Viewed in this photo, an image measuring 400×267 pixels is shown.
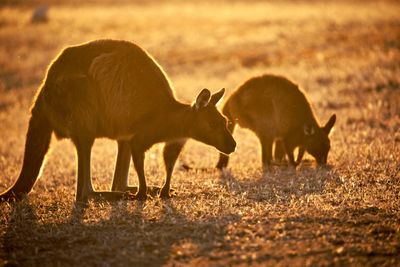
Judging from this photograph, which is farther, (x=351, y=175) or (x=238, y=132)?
(x=238, y=132)

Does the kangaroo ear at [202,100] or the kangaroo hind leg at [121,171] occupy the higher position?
the kangaroo ear at [202,100]

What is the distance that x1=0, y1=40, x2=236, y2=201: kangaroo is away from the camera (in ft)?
25.1

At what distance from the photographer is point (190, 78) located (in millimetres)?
20578

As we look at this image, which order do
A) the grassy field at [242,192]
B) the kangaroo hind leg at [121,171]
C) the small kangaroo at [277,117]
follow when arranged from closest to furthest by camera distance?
the grassy field at [242,192] → the kangaroo hind leg at [121,171] → the small kangaroo at [277,117]

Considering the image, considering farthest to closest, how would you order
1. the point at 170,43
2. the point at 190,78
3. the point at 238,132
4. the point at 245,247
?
the point at 170,43 < the point at 190,78 < the point at 238,132 < the point at 245,247

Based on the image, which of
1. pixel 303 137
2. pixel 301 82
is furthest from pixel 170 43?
pixel 303 137

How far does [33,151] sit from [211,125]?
210cm

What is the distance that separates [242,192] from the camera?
7.74 m

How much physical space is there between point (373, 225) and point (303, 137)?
14.5ft

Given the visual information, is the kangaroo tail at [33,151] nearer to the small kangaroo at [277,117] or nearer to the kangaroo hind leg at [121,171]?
the kangaroo hind leg at [121,171]

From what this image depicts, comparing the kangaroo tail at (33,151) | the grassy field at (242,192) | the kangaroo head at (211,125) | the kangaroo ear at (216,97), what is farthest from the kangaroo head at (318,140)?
the kangaroo tail at (33,151)

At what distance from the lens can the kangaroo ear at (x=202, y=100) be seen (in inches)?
292

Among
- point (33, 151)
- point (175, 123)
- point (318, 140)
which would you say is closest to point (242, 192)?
point (175, 123)

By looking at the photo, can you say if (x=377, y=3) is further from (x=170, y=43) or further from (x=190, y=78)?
(x=190, y=78)
